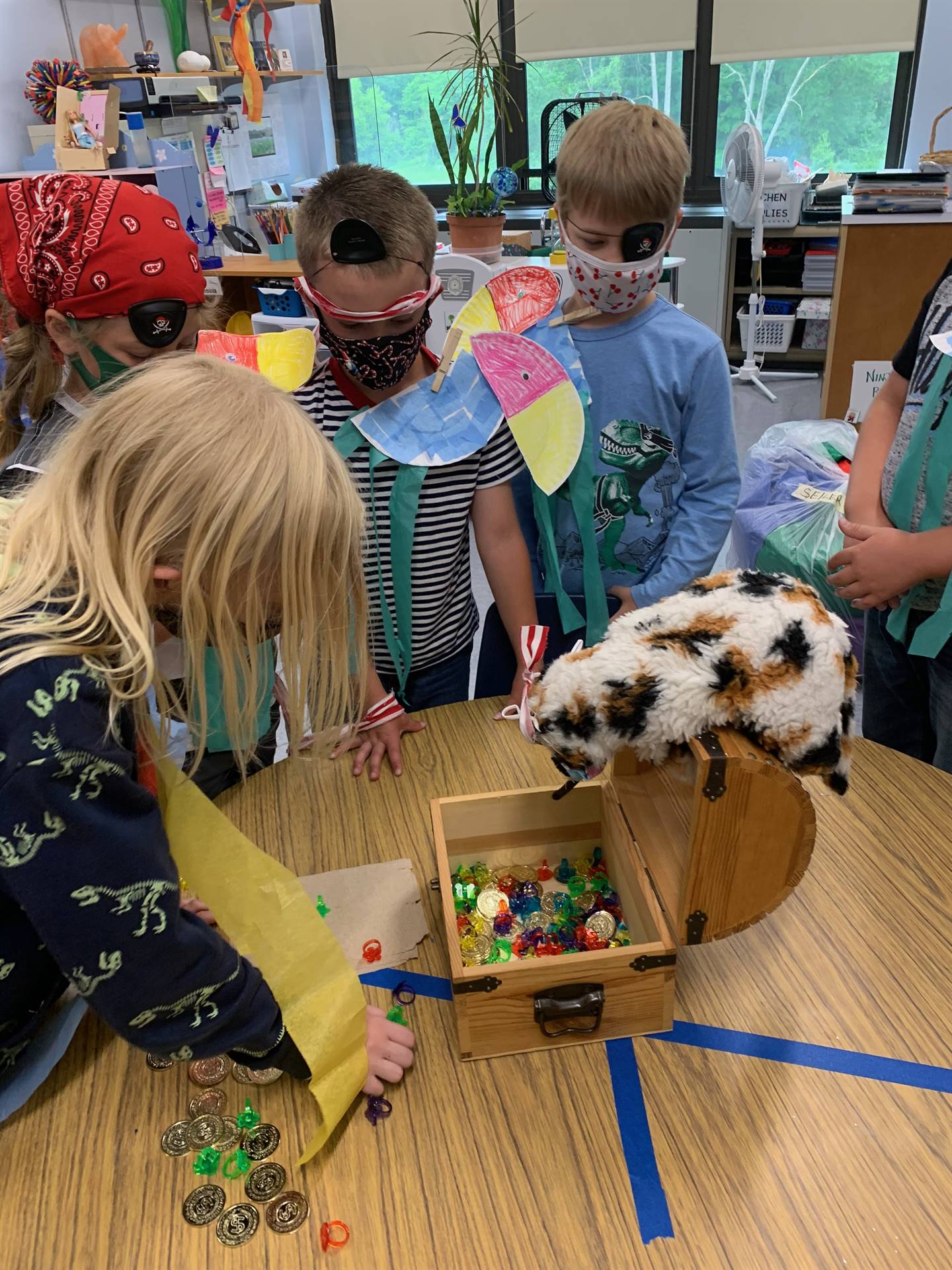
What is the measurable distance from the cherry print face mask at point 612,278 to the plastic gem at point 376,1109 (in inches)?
46.3

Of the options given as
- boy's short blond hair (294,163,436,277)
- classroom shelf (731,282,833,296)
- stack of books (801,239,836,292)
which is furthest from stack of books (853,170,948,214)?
boy's short blond hair (294,163,436,277)

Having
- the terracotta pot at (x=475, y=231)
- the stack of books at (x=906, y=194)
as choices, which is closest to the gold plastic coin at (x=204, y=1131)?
the terracotta pot at (x=475, y=231)

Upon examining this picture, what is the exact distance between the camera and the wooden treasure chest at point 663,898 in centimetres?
72

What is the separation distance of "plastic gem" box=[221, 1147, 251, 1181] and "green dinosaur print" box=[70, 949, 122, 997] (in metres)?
0.19

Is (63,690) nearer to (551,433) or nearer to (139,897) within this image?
(139,897)

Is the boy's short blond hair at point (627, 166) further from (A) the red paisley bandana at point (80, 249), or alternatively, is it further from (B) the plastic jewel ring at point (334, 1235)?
(B) the plastic jewel ring at point (334, 1235)

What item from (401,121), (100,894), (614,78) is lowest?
(100,894)

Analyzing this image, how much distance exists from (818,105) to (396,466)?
4.69 m

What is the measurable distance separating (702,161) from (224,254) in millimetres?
2799

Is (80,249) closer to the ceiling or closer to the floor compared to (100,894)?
closer to the ceiling

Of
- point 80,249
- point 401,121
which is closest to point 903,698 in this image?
point 80,249

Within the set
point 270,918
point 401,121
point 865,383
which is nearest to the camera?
point 270,918

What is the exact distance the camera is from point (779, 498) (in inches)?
97.6

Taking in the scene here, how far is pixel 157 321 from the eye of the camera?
4.27 ft
